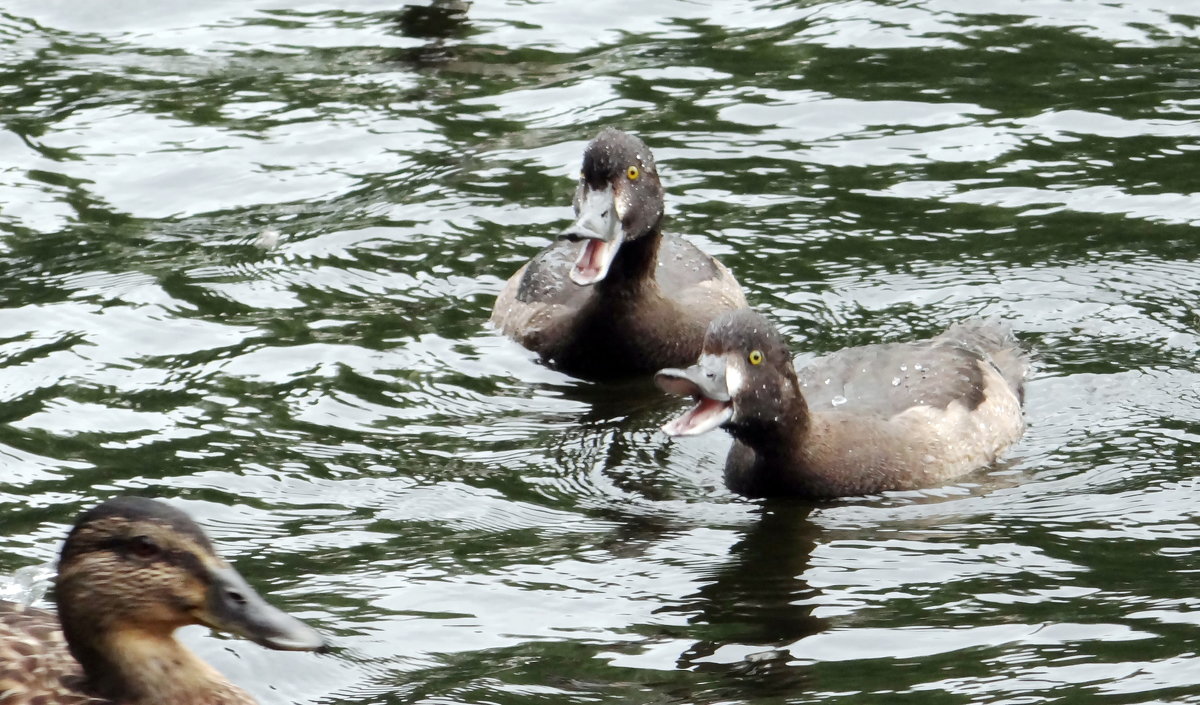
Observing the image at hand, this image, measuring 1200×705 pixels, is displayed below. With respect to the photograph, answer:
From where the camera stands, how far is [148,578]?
6.89 meters

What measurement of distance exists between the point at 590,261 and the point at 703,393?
2.30 meters

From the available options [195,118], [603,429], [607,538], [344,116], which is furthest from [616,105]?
[607,538]

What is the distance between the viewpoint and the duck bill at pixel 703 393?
9445 mm

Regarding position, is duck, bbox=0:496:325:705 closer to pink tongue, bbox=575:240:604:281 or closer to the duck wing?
the duck wing

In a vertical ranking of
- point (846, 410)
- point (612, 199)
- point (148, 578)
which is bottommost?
point (846, 410)

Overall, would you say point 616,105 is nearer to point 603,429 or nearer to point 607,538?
point 603,429

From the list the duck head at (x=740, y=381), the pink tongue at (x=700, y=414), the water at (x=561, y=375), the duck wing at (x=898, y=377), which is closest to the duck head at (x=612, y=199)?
the water at (x=561, y=375)

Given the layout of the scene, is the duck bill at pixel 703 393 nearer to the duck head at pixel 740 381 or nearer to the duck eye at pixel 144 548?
the duck head at pixel 740 381

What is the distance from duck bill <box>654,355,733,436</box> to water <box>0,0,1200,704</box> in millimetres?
457

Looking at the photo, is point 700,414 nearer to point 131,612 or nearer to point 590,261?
point 590,261

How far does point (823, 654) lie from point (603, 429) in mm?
2965

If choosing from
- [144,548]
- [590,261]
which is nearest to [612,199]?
[590,261]

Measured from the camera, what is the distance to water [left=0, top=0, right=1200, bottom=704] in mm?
8203

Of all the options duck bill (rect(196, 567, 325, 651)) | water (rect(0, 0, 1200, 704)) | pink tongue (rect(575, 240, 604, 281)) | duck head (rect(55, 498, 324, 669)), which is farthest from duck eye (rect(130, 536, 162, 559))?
pink tongue (rect(575, 240, 604, 281))
